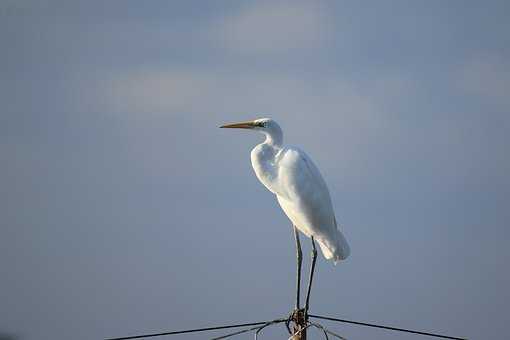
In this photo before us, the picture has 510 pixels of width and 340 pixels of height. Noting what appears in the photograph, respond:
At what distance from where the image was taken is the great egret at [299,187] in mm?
9750

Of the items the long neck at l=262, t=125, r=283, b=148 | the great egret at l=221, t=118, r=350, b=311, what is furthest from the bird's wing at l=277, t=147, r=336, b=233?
the long neck at l=262, t=125, r=283, b=148

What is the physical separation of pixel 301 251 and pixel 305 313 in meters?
1.38

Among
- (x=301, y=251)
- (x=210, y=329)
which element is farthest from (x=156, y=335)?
(x=301, y=251)

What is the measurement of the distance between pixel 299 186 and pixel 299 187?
0.01 m

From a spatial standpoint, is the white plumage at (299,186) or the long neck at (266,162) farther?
the long neck at (266,162)

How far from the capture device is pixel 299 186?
32.0 feet

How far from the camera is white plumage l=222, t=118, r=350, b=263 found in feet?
32.0

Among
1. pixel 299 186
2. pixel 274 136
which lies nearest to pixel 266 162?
pixel 274 136

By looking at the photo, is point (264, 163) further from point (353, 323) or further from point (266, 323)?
point (353, 323)

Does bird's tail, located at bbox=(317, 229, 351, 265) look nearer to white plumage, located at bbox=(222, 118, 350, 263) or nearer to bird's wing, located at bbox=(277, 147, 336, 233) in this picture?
white plumage, located at bbox=(222, 118, 350, 263)

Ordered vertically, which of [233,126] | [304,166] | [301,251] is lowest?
[301,251]

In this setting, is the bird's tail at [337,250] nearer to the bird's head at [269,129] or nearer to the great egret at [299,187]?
the great egret at [299,187]

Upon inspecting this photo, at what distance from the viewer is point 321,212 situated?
981 centimetres

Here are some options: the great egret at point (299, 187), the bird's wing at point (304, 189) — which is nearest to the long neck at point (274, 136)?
the great egret at point (299, 187)
